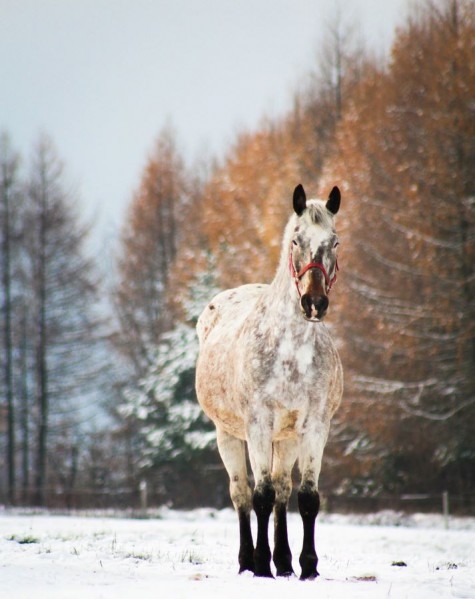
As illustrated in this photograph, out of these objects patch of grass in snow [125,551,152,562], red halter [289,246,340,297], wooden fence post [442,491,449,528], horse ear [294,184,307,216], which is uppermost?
horse ear [294,184,307,216]

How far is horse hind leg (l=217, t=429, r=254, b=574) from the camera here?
744 cm

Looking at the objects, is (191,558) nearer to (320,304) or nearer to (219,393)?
(219,393)

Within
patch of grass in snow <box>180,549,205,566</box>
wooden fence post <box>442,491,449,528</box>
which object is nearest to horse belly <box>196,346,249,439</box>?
patch of grass in snow <box>180,549,205,566</box>

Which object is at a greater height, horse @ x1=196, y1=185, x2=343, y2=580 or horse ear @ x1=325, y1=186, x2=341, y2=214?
horse ear @ x1=325, y1=186, x2=341, y2=214

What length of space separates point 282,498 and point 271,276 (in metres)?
15.2

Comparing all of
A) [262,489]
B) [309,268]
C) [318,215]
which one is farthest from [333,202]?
[262,489]

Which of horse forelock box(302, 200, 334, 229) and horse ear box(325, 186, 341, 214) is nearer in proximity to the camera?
horse forelock box(302, 200, 334, 229)

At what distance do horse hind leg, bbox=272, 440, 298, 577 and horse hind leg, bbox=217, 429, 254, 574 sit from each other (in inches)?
11.7

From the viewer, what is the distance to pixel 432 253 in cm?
1811

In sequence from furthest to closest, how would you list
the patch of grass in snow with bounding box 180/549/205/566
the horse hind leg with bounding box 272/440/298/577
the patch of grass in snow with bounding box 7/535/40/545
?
the patch of grass in snow with bounding box 7/535/40/545 → the patch of grass in snow with bounding box 180/549/205/566 → the horse hind leg with bounding box 272/440/298/577

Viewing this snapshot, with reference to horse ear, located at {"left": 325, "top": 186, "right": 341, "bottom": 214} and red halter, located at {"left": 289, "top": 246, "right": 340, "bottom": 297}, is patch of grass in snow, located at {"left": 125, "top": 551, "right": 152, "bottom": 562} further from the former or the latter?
horse ear, located at {"left": 325, "top": 186, "right": 341, "bottom": 214}

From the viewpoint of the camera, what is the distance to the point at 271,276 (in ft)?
73.9

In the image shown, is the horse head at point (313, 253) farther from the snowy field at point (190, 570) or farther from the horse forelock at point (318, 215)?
the snowy field at point (190, 570)

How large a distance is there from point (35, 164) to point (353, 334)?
49.5ft
